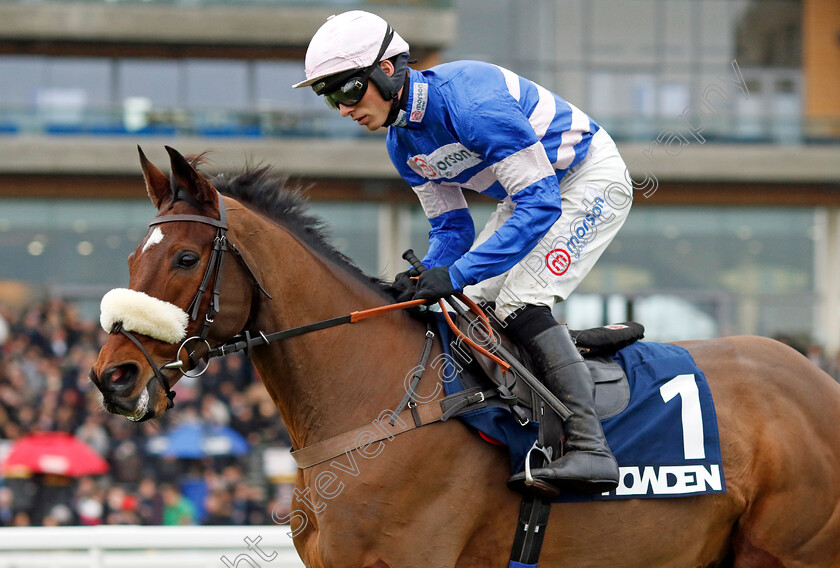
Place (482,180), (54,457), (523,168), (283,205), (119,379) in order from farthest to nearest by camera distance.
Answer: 1. (54,457)
2. (482,180)
3. (283,205)
4. (523,168)
5. (119,379)

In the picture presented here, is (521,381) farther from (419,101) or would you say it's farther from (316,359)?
(419,101)

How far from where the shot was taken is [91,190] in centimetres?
1616

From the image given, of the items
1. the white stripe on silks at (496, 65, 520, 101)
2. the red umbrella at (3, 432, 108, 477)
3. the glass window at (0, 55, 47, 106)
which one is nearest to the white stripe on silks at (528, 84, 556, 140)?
the white stripe on silks at (496, 65, 520, 101)

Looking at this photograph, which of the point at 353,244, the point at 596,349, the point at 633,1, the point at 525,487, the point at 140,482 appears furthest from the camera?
the point at 633,1

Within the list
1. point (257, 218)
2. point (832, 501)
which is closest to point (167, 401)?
point (257, 218)

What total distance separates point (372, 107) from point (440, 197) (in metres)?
0.63

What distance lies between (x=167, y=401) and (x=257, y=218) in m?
0.67

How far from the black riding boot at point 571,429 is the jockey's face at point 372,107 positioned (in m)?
0.94

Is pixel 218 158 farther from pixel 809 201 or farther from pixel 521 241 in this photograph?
pixel 521 241

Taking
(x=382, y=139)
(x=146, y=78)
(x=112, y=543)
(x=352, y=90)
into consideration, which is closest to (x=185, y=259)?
(x=352, y=90)

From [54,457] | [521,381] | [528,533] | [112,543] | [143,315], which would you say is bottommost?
[54,457]

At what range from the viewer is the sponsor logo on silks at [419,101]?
121 inches

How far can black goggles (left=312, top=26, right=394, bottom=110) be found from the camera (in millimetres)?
2980

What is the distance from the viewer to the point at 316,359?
2.97 meters
